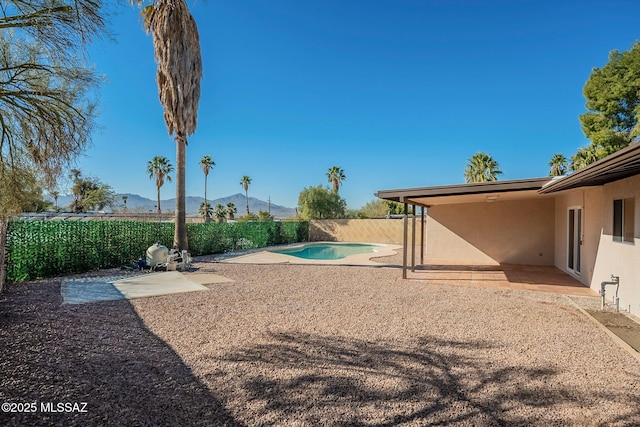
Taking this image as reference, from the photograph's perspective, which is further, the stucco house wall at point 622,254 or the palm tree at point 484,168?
the palm tree at point 484,168

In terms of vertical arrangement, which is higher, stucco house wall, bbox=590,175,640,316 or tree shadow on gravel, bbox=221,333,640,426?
stucco house wall, bbox=590,175,640,316

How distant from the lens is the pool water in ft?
65.6

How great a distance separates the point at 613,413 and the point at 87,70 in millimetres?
8066

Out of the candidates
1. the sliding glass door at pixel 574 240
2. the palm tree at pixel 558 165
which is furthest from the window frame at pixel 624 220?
the palm tree at pixel 558 165

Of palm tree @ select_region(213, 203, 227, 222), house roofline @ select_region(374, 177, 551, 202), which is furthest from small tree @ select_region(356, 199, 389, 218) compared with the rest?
house roofline @ select_region(374, 177, 551, 202)

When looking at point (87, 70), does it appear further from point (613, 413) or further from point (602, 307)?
point (602, 307)

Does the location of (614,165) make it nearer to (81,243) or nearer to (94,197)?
(81,243)

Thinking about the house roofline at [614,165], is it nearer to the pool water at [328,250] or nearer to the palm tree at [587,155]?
the pool water at [328,250]

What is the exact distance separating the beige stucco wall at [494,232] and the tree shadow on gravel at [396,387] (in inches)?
429

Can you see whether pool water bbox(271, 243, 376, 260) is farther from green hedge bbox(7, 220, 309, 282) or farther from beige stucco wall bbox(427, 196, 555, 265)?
beige stucco wall bbox(427, 196, 555, 265)

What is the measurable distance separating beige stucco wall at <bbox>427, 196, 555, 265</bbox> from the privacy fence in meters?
11.4

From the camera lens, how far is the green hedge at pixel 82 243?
903 cm

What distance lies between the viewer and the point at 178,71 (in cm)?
1258

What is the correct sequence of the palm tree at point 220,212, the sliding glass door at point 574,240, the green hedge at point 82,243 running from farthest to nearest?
1. the palm tree at point 220,212
2. the sliding glass door at point 574,240
3. the green hedge at point 82,243
